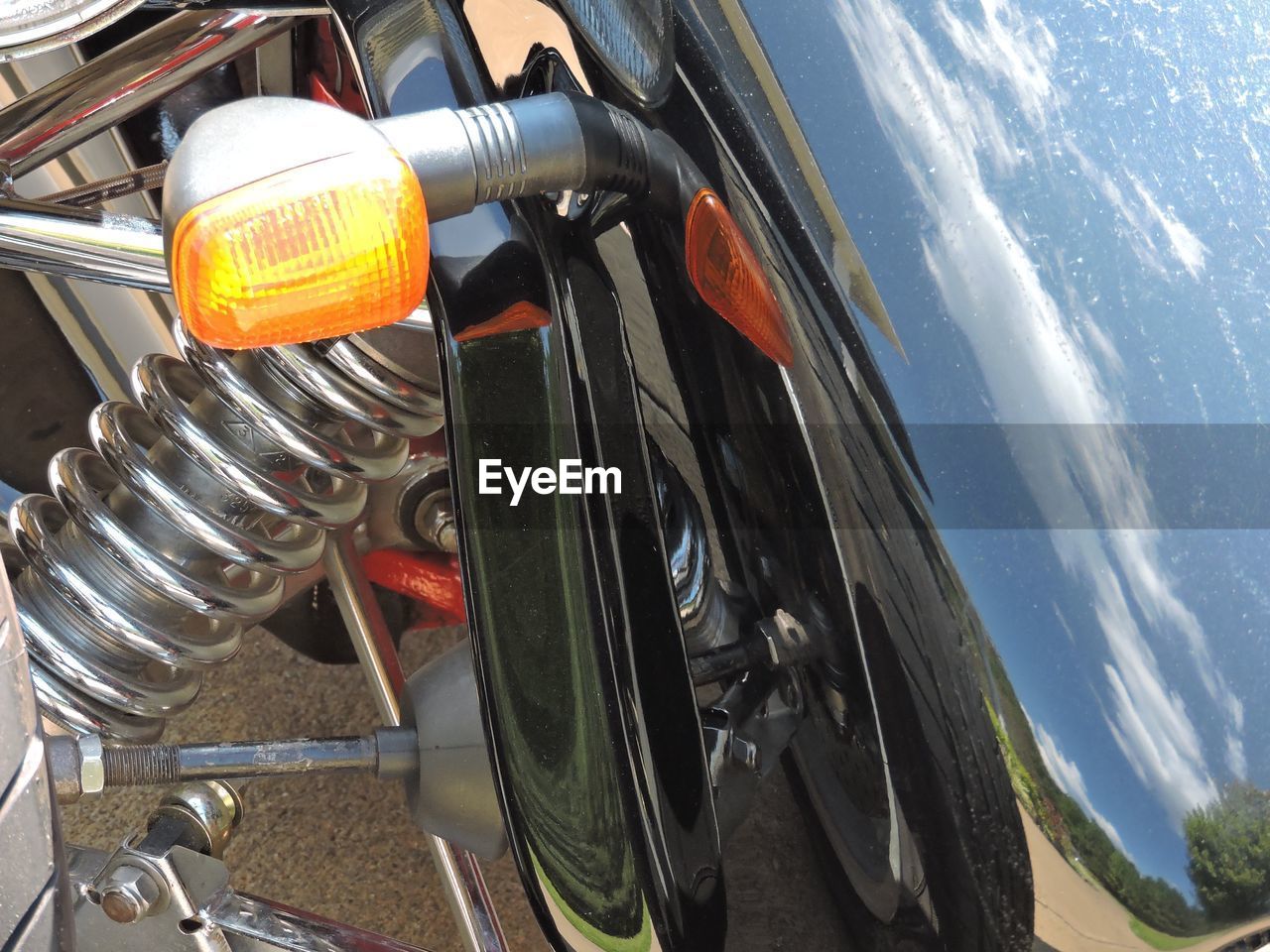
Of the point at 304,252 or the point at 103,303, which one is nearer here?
the point at 304,252

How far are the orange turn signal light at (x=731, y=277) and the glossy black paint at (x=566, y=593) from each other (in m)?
0.08

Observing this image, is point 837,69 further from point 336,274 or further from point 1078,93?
point 336,274

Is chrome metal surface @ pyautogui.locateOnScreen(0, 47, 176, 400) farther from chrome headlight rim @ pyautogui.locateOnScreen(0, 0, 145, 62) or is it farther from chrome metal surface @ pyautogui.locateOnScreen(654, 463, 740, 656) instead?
chrome metal surface @ pyautogui.locateOnScreen(654, 463, 740, 656)

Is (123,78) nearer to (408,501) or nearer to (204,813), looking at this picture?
(408,501)

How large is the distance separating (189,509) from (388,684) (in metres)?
0.35

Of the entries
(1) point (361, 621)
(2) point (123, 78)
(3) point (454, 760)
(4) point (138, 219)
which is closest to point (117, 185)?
(2) point (123, 78)

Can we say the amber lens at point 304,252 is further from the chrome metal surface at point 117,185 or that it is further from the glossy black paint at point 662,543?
the chrome metal surface at point 117,185

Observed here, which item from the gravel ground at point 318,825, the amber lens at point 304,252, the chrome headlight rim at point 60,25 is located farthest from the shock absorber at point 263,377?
the gravel ground at point 318,825

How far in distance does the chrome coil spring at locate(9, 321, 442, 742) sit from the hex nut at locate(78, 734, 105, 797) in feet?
0.30

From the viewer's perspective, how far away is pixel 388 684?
132 cm

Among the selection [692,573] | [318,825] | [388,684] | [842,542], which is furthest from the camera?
[318,825]

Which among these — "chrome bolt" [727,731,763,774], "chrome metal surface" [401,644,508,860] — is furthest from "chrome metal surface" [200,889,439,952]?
"chrome bolt" [727,731,763,774]

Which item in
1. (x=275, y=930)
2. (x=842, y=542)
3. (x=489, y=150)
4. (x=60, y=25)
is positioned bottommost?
(x=275, y=930)

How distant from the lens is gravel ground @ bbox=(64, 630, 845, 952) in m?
1.67
